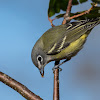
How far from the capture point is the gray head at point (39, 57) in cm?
337

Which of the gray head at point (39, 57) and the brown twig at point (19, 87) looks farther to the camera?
the gray head at point (39, 57)

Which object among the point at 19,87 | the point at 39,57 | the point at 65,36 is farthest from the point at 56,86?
the point at 65,36

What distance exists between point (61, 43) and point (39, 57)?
1.56ft

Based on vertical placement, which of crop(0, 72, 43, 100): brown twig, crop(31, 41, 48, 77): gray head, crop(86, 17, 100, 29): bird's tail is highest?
crop(86, 17, 100, 29): bird's tail

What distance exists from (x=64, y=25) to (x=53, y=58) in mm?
643

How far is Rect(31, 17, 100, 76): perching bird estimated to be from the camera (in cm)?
340

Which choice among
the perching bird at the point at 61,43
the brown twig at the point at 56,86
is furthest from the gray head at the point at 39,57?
the brown twig at the point at 56,86

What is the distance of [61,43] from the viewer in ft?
11.3

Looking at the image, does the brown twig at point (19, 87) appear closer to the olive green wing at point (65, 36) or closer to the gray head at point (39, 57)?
the gray head at point (39, 57)

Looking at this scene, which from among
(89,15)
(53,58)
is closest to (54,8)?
(89,15)

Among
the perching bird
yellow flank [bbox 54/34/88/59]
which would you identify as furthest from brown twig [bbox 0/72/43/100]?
yellow flank [bbox 54/34/88/59]

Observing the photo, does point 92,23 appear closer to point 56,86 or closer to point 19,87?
point 56,86

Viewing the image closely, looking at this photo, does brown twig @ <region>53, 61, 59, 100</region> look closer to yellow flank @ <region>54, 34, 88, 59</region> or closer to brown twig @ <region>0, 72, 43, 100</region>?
brown twig @ <region>0, 72, 43, 100</region>

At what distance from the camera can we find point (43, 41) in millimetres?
3521
